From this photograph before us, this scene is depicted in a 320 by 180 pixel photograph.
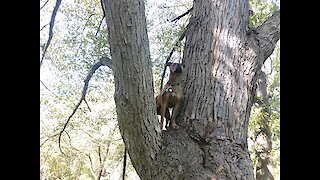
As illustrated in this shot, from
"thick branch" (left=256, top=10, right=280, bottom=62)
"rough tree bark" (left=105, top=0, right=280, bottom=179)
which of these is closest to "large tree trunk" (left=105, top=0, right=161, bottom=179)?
"rough tree bark" (left=105, top=0, right=280, bottom=179)

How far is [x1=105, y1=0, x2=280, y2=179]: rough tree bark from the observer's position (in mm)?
1929

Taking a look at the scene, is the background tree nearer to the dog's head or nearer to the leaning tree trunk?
the leaning tree trunk

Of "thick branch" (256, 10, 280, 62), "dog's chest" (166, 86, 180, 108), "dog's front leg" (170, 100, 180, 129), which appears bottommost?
"dog's front leg" (170, 100, 180, 129)

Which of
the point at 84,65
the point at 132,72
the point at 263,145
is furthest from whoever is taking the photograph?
the point at 263,145

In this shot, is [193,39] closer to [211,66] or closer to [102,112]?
[211,66]

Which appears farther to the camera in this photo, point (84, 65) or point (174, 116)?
point (84, 65)

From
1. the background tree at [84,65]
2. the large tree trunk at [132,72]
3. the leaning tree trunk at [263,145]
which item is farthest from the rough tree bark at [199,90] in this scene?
the leaning tree trunk at [263,145]

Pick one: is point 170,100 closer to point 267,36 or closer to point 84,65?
point 267,36

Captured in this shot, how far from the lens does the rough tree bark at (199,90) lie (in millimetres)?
1929

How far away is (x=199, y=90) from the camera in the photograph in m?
2.30

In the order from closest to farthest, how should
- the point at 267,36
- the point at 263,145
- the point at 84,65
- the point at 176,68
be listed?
1. the point at 176,68
2. the point at 267,36
3. the point at 84,65
4. the point at 263,145

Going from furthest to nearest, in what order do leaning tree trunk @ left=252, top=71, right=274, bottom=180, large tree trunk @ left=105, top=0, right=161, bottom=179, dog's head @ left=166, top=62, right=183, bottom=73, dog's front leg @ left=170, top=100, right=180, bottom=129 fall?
leaning tree trunk @ left=252, top=71, right=274, bottom=180, dog's head @ left=166, top=62, right=183, bottom=73, dog's front leg @ left=170, top=100, right=180, bottom=129, large tree trunk @ left=105, top=0, right=161, bottom=179

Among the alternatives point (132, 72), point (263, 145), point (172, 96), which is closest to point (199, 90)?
point (172, 96)
